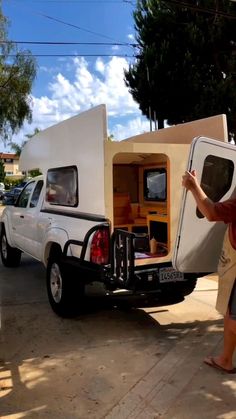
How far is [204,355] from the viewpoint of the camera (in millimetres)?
4645

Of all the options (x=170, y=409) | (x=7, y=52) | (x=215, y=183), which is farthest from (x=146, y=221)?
(x=7, y=52)

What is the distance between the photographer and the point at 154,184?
696 centimetres

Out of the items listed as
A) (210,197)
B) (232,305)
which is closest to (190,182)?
(210,197)

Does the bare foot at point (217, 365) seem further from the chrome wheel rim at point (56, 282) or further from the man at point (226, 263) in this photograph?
the chrome wheel rim at point (56, 282)

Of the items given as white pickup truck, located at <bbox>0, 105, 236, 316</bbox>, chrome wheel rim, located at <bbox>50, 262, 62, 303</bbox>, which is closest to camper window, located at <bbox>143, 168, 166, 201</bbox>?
white pickup truck, located at <bbox>0, 105, 236, 316</bbox>

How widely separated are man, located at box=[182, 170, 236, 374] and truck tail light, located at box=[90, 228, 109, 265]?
1244 millimetres

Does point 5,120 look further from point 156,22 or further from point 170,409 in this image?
point 170,409

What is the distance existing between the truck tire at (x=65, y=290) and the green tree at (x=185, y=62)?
341 inches

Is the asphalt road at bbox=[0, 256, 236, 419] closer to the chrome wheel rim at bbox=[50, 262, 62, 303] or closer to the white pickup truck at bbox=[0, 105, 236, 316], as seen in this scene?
the chrome wheel rim at bbox=[50, 262, 62, 303]

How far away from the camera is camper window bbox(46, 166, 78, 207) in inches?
227

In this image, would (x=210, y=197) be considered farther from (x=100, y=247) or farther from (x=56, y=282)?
(x=56, y=282)

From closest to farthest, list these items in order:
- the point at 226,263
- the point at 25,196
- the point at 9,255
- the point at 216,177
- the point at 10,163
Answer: the point at 226,263
the point at 216,177
the point at 25,196
the point at 9,255
the point at 10,163

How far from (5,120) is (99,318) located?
20.4 m

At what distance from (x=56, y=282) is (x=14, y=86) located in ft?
64.8
